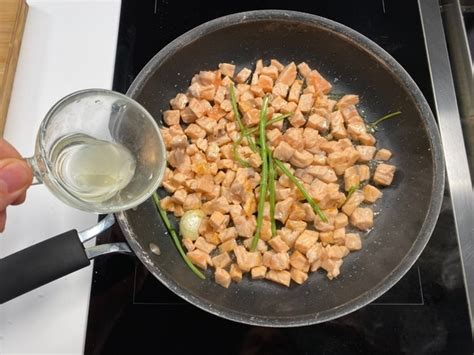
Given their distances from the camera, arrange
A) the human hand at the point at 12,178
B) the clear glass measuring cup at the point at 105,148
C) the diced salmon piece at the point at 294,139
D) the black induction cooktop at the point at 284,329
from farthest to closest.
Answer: the diced salmon piece at the point at 294,139 → the black induction cooktop at the point at 284,329 → the clear glass measuring cup at the point at 105,148 → the human hand at the point at 12,178

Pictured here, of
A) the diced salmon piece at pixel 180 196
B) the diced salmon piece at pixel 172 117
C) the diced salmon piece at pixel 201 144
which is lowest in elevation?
the diced salmon piece at pixel 180 196

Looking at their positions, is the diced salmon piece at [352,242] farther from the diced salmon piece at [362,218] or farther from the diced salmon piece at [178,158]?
the diced salmon piece at [178,158]

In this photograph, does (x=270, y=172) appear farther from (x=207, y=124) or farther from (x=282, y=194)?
(x=207, y=124)

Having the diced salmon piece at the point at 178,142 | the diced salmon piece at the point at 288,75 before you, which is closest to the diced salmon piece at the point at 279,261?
the diced salmon piece at the point at 178,142

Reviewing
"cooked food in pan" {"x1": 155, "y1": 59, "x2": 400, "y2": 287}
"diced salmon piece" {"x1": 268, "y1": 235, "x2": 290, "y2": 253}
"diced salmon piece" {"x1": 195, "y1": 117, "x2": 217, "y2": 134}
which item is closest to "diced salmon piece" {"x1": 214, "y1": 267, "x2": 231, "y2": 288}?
"cooked food in pan" {"x1": 155, "y1": 59, "x2": 400, "y2": 287}

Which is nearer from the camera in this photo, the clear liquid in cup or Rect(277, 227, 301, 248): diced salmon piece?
the clear liquid in cup

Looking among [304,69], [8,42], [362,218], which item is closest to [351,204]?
[362,218]

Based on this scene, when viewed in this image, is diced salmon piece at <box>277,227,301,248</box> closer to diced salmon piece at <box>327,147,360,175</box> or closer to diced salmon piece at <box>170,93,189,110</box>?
diced salmon piece at <box>327,147,360,175</box>
